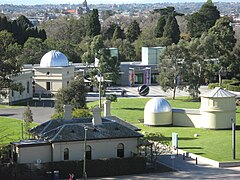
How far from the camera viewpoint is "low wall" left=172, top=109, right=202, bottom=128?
66.9 m

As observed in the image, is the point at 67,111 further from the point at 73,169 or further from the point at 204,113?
the point at 204,113

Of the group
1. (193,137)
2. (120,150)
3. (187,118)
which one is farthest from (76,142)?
(187,118)

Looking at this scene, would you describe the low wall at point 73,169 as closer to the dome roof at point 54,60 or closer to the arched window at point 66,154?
the arched window at point 66,154

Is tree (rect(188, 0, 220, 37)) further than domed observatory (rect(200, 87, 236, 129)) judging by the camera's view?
Yes

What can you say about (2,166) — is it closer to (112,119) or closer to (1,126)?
(112,119)

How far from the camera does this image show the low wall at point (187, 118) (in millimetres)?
66875

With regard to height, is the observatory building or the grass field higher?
the observatory building

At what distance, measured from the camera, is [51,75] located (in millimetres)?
93188

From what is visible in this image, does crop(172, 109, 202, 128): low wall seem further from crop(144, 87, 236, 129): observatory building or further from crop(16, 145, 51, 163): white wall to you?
crop(16, 145, 51, 163): white wall

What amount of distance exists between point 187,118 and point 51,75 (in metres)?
30.1

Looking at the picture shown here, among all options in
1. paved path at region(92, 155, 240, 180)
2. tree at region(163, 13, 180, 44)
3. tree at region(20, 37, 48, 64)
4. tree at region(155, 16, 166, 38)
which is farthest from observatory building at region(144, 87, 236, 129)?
tree at region(155, 16, 166, 38)

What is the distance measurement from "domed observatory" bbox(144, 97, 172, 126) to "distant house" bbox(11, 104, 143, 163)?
16310 mm

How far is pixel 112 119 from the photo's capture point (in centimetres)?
5497

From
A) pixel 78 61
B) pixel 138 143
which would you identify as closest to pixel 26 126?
pixel 138 143
